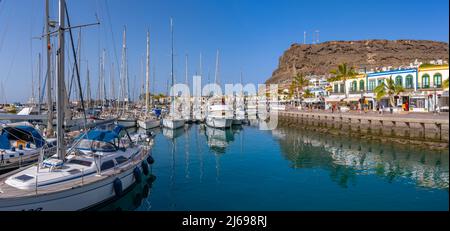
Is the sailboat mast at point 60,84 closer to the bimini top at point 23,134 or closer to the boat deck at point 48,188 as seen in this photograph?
the boat deck at point 48,188

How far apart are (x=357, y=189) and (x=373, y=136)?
78.4ft

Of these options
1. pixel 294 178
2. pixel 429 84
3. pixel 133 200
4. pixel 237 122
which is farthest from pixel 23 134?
pixel 429 84

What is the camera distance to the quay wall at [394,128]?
112 ft

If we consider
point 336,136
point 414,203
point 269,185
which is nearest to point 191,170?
point 269,185

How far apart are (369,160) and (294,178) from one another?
982cm

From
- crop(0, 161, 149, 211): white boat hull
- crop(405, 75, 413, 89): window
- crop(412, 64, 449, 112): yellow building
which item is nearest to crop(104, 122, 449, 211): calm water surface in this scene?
crop(0, 161, 149, 211): white boat hull

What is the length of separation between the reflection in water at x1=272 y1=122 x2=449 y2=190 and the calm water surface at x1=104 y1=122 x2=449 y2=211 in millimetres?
60

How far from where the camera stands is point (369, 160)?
26.7m

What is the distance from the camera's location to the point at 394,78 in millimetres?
61312

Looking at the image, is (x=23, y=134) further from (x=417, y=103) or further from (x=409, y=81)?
(x=409, y=81)

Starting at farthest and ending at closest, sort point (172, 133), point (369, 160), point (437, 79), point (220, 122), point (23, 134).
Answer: point (437, 79), point (220, 122), point (172, 133), point (369, 160), point (23, 134)

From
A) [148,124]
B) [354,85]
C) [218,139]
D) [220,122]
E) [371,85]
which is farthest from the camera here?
[354,85]

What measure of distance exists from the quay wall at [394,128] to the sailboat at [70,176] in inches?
1242
